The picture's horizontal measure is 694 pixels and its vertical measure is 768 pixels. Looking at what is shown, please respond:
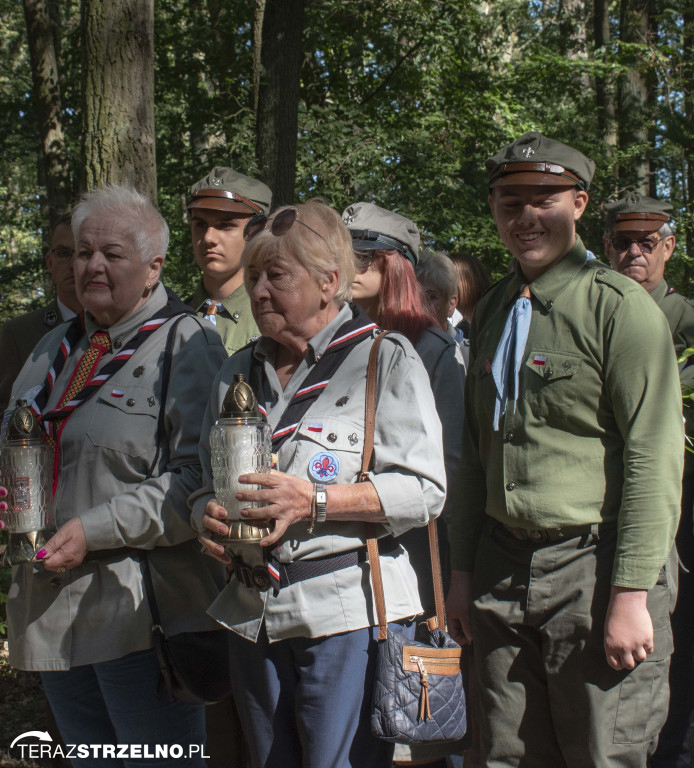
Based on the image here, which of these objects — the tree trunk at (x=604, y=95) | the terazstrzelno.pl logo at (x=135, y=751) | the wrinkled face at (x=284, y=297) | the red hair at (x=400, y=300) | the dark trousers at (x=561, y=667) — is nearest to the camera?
the dark trousers at (x=561, y=667)

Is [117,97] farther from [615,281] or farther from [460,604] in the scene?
[460,604]

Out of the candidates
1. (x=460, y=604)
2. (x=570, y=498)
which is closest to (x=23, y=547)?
(x=460, y=604)

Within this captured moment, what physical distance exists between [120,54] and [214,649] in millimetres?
3239

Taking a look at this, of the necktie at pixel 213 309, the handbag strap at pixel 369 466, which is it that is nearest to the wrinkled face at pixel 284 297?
the handbag strap at pixel 369 466

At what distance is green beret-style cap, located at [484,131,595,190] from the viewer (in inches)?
105

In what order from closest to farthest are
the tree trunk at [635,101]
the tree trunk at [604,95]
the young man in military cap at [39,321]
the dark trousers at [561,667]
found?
the dark trousers at [561,667]
the young man in military cap at [39,321]
the tree trunk at [635,101]
the tree trunk at [604,95]

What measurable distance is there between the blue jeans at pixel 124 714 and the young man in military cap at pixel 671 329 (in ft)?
7.48

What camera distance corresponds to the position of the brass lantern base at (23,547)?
8.63 ft

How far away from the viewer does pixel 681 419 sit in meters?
2.48

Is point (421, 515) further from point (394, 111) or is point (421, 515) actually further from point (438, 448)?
point (394, 111)

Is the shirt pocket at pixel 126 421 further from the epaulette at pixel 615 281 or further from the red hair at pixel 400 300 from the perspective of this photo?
the epaulette at pixel 615 281

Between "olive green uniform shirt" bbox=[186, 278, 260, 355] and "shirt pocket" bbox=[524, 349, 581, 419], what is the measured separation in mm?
1584

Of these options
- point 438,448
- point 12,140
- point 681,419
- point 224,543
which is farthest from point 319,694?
point 12,140

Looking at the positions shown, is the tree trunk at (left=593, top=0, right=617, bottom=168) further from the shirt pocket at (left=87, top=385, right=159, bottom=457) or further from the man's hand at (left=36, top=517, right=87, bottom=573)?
the man's hand at (left=36, top=517, right=87, bottom=573)
